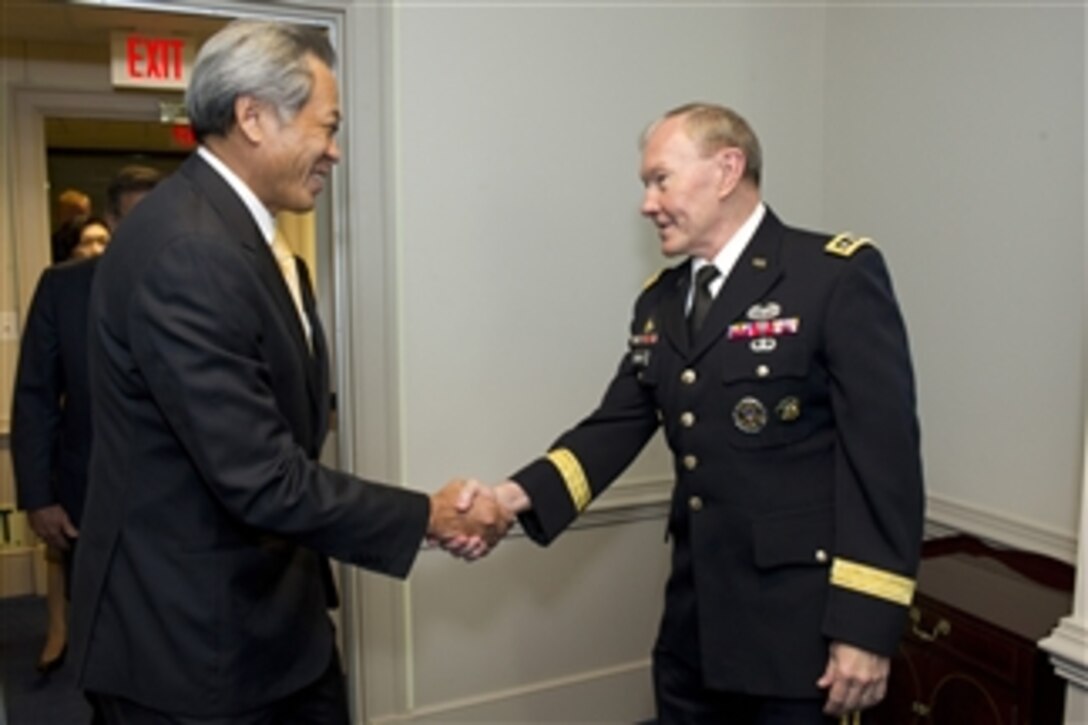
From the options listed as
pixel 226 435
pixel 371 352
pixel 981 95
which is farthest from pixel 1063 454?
pixel 226 435

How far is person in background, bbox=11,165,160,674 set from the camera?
8.36 feet

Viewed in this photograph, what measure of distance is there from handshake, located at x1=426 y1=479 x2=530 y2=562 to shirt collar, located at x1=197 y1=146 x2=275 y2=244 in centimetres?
58

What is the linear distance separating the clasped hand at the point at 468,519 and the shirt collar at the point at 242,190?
58 centimetres

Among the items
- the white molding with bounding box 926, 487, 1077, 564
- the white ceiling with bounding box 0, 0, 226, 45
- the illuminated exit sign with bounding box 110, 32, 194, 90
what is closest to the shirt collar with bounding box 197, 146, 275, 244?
the white molding with bounding box 926, 487, 1077, 564

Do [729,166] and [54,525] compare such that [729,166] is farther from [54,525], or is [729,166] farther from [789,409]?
[54,525]

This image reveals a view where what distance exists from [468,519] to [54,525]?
4.93 ft

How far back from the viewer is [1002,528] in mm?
2262

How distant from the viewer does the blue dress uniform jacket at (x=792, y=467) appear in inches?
56.5

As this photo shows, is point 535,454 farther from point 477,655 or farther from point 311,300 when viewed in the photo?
point 311,300

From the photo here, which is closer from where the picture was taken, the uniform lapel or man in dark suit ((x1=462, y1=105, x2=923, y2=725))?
man in dark suit ((x1=462, y1=105, x2=923, y2=725))

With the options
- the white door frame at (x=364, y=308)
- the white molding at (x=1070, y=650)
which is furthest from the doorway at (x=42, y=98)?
the white molding at (x=1070, y=650)

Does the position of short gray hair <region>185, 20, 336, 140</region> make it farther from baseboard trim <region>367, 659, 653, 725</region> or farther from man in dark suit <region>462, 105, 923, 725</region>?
baseboard trim <region>367, 659, 653, 725</region>

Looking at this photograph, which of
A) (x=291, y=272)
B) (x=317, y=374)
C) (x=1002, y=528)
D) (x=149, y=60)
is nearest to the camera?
(x=317, y=374)

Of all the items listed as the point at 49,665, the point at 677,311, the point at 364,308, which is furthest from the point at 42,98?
the point at 677,311
